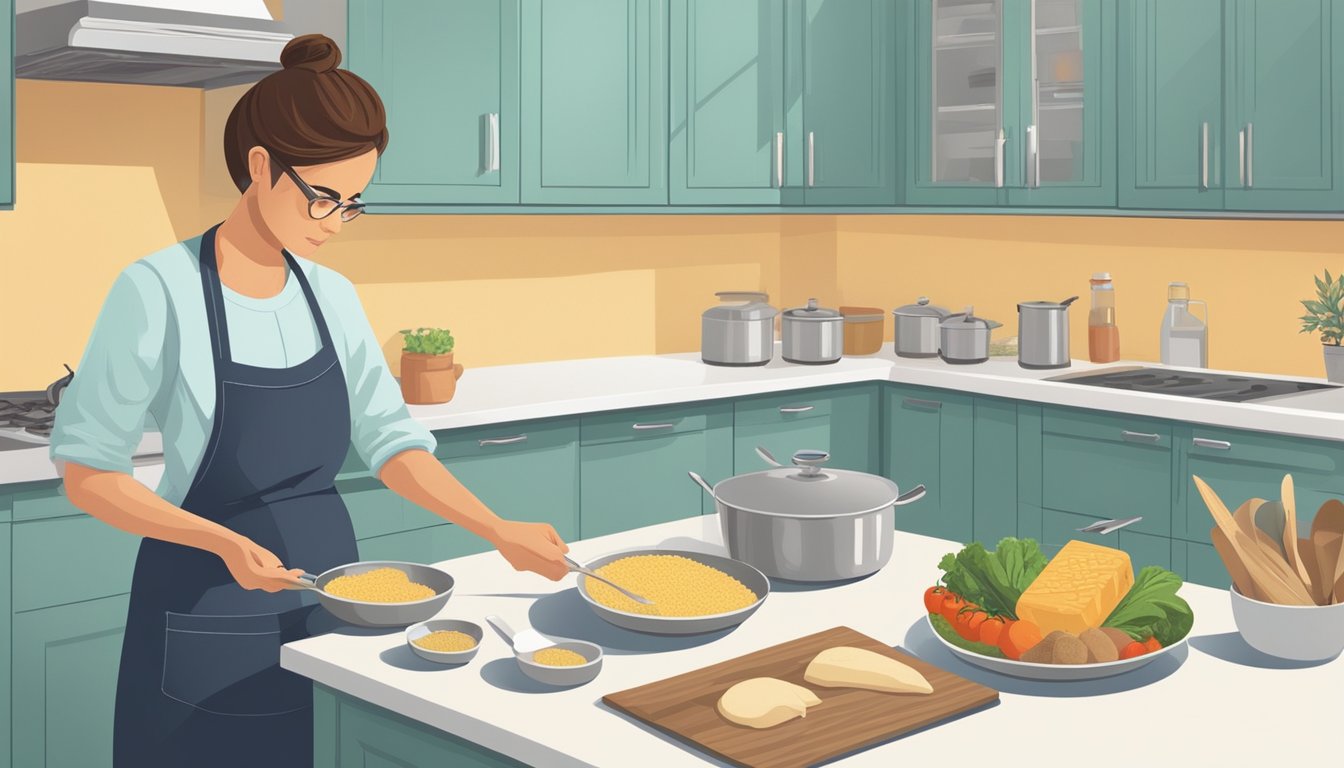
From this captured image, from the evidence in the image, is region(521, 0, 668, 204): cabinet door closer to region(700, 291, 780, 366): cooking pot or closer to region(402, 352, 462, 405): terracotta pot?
region(700, 291, 780, 366): cooking pot

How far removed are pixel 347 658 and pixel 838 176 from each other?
3.22 m

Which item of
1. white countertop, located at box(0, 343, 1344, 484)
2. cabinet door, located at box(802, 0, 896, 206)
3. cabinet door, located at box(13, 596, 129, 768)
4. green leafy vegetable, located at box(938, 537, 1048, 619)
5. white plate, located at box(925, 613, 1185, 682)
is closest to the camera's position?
white plate, located at box(925, 613, 1185, 682)

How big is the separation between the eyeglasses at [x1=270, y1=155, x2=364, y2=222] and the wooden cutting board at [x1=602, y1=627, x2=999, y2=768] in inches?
33.1

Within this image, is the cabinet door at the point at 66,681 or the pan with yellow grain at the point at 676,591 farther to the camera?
the cabinet door at the point at 66,681

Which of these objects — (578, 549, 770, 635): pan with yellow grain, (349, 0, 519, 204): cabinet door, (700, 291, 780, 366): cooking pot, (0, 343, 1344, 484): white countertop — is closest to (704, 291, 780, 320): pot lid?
(700, 291, 780, 366): cooking pot

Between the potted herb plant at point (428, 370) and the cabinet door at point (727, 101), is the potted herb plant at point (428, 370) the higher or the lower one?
the lower one

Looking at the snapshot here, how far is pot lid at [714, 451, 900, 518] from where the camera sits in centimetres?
183

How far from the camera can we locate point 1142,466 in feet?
12.0

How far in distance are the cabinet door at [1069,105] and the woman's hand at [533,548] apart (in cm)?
275

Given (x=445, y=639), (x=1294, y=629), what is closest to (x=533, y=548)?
(x=445, y=639)

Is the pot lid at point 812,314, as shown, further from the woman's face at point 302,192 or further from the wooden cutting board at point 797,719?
the wooden cutting board at point 797,719

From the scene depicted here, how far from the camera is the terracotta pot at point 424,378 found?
137 inches

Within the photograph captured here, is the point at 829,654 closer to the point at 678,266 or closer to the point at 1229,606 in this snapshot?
the point at 1229,606

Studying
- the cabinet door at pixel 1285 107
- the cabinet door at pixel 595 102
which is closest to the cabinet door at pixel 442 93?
the cabinet door at pixel 595 102
